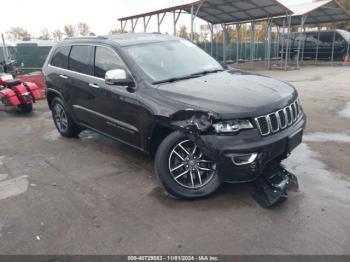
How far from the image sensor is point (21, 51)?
520 inches

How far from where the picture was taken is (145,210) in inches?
141

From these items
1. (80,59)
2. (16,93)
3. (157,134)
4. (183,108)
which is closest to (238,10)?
(16,93)

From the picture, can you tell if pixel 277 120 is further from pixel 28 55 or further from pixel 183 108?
pixel 28 55

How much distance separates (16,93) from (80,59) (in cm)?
388

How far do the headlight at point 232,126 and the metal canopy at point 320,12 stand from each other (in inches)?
681

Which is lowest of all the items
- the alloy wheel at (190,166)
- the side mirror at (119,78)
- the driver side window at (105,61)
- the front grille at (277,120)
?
the alloy wheel at (190,166)

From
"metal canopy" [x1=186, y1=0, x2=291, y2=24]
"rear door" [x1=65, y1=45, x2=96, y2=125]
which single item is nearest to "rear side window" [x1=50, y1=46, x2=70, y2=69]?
"rear door" [x1=65, y1=45, x2=96, y2=125]

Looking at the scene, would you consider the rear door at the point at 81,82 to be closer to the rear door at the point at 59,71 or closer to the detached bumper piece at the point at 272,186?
the rear door at the point at 59,71

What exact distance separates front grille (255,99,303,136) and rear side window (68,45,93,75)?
2.81 meters

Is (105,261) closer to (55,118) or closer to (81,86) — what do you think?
(81,86)

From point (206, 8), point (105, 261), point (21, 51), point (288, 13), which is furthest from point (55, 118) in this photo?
point (288, 13)

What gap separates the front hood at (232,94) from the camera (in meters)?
3.37

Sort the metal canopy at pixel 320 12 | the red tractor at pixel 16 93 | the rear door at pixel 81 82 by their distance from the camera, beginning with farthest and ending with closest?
the metal canopy at pixel 320 12 < the red tractor at pixel 16 93 < the rear door at pixel 81 82

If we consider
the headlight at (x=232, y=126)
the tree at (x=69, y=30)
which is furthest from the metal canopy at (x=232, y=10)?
the tree at (x=69, y=30)
